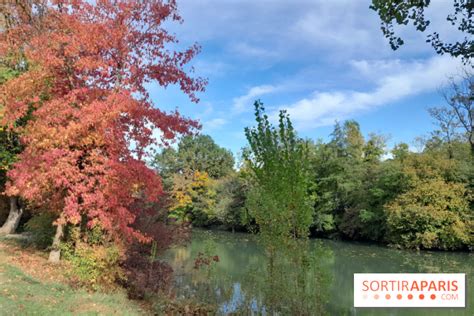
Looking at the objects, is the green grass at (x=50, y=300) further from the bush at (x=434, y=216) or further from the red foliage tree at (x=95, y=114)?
the bush at (x=434, y=216)

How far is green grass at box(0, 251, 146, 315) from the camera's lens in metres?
4.80

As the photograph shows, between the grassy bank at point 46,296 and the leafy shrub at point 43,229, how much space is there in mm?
1683

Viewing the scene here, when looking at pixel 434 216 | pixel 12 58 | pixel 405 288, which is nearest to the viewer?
pixel 405 288

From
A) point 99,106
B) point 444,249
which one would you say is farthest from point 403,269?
point 99,106

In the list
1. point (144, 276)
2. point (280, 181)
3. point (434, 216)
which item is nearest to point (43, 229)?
point (144, 276)

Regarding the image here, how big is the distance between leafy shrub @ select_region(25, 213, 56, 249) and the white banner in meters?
7.61

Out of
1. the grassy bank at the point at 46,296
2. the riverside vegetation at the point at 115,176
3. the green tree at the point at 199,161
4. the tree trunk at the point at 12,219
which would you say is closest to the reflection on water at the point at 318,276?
the riverside vegetation at the point at 115,176

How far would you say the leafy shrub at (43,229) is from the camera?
9.32 metres

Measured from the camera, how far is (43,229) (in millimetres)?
9555

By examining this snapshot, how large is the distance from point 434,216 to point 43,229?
62.4 feet

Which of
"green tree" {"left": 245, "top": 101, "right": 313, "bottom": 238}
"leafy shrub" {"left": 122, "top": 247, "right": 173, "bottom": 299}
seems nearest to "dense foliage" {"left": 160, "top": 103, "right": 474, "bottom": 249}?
"green tree" {"left": 245, "top": 101, "right": 313, "bottom": 238}

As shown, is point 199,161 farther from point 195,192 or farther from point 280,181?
point 280,181

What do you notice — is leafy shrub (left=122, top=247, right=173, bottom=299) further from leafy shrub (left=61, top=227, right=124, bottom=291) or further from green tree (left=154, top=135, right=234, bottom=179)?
green tree (left=154, top=135, right=234, bottom=179)

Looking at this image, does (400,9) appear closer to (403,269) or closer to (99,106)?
(99,106)
